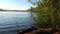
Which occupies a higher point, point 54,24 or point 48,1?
point 48,1

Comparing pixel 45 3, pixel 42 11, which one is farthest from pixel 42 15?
pixel 45 3

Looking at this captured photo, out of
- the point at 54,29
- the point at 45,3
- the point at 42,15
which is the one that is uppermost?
the point at 45,3

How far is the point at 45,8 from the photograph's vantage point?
18250 millimetres

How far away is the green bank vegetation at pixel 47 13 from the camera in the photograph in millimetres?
17641

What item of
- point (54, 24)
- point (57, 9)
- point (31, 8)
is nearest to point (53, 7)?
point (57, 9)

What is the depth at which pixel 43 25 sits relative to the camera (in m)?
20.3

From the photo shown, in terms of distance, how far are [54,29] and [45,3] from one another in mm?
Result: 2707

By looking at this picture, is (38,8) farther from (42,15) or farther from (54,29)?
(54,29)

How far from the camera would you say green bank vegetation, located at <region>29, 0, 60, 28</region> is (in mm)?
17641

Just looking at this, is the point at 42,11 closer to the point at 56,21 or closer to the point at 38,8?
the point at 38,8

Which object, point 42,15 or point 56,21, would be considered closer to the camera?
point 56,21

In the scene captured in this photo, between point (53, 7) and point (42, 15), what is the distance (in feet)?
7.25

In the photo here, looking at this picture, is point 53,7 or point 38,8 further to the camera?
point 38,8

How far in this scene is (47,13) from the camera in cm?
1852
